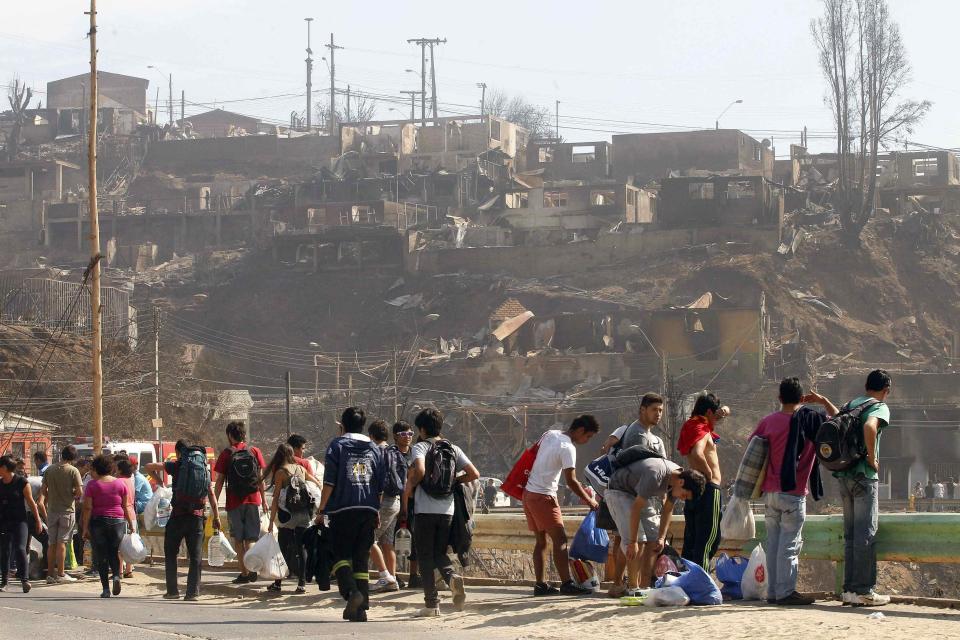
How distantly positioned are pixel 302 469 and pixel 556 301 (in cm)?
5469

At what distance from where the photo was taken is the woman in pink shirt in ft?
47.1

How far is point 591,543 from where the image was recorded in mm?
12156

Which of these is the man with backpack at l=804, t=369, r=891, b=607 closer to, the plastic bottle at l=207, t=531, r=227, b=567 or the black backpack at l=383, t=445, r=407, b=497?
the black backpack at l=383, t=445, r=407, b=497

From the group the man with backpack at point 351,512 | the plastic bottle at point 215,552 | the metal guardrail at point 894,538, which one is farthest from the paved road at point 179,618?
the metal guardrail at point 894,538

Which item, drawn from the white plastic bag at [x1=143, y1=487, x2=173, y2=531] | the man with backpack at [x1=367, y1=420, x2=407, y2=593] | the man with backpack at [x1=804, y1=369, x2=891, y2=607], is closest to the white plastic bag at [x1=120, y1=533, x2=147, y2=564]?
the white plastic bag at [x1=143, y1=487, x2=173, y2=531]

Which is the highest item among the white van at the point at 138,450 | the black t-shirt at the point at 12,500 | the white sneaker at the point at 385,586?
the black t-shirt at the point at 12,500

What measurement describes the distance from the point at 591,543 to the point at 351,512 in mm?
2210

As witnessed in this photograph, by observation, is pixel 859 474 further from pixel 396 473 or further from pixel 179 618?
pixel 179 618

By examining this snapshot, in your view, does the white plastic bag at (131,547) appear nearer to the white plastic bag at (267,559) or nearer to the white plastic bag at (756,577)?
the white plastic bag at (267,559)

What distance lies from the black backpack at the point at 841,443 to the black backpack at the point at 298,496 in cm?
532

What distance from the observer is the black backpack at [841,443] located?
10203 mm

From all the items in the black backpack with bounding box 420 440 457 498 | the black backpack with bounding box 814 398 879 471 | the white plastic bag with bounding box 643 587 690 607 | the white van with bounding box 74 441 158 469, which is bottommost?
the white van with bounding box 74 441 158 469

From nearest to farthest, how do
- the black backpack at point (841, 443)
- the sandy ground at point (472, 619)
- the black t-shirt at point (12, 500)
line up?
the sandy ground at point (472, 619)
the black backpack at point (841, 443)
the black t-shirt at point (12, 500)

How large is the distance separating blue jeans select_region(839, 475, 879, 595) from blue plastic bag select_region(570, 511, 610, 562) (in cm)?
233
